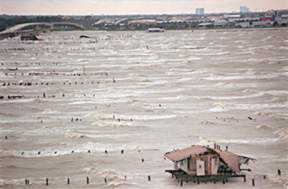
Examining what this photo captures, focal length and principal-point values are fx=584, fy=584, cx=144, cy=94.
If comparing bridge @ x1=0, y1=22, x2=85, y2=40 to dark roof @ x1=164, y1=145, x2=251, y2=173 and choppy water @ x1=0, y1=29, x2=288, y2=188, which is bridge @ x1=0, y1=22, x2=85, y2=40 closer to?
choppy water @ x1=0, y1=29, x2=288, y2=188

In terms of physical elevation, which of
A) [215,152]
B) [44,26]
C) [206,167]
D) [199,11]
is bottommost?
[206,167]

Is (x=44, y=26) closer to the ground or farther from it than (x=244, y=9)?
closer to the ground

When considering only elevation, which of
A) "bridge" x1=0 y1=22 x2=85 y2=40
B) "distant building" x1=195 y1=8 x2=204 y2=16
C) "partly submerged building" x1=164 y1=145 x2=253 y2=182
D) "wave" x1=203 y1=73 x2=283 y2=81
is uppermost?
"distant building" x1=195 y1=8 x2=204 y2=16

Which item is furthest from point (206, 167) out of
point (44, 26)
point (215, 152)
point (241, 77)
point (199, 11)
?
point (241, 77)

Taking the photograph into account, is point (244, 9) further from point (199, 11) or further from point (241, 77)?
point (241, 77)

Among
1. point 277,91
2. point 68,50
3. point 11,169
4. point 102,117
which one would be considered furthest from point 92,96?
point 68,50

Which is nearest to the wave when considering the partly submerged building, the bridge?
the bridge

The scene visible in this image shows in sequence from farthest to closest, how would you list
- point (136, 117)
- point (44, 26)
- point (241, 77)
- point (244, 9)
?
point (241, 77) → point (136, 117) → point (44, 26) → point (244, 9)

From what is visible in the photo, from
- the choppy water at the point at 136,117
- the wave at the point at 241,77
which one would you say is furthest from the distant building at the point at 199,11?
the wave at the point at 241,77

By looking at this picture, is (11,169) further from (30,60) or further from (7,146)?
(30,60)
